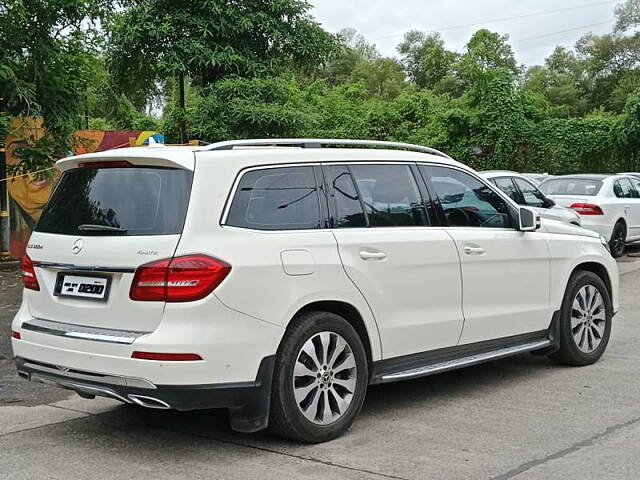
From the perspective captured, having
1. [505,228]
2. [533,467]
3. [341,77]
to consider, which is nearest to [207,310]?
[533,467]

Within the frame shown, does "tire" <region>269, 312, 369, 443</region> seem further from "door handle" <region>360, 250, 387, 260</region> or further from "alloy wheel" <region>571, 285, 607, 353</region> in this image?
"alloy wheel" <region>571, 285, 607, 353</region>

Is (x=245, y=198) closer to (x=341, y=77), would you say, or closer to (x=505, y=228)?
(x=505, y=228)

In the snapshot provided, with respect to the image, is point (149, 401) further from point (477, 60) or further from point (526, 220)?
point (477, 60)

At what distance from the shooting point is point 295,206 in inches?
199

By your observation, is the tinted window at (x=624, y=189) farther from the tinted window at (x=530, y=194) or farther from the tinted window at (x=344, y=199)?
the tinted window at (x=344, y=199)

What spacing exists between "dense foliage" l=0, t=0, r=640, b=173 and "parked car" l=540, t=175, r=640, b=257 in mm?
5079

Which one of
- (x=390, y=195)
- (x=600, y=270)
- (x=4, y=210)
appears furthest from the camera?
(x=4, y=210)

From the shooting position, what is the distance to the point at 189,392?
4414 millimetres

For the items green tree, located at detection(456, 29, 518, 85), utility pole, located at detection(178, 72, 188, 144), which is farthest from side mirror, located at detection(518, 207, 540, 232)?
green tree, located at detection(456, 29, 518, 85)

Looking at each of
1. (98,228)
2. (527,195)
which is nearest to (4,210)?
(527,195)

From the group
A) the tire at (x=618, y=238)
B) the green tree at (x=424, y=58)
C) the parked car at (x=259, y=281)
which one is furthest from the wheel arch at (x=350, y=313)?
the green tree at (x=424, y=58)

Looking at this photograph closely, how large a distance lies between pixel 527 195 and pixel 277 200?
10.1 meters

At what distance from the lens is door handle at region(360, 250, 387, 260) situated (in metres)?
5.20

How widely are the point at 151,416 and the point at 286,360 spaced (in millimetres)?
1455
